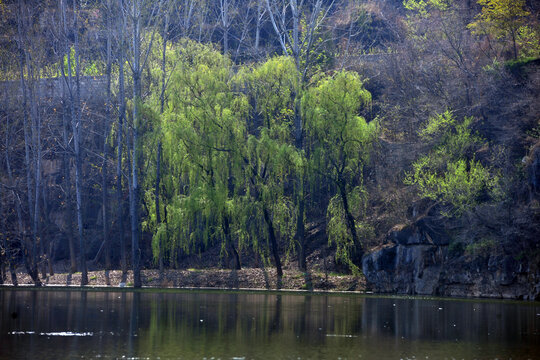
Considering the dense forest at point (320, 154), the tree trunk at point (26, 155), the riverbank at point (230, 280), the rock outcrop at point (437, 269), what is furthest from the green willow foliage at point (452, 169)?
the tree trunk at point (26, 155)

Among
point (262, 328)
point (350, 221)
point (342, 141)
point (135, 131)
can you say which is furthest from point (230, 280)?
point (262, 328)

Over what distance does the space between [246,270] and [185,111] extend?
29.7 ft

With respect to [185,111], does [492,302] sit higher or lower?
lower

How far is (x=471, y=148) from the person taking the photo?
115 feet

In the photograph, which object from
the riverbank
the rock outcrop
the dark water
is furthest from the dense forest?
the dark water

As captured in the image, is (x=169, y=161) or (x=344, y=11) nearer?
(x=169, y=161)

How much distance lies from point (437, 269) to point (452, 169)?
16.1ft

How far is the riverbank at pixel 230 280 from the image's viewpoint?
34531mm

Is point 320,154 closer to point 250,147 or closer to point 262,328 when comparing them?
point 250,147

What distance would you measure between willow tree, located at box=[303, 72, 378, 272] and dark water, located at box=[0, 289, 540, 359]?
7.54 metres

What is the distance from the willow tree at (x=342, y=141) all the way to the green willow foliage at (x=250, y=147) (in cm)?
5

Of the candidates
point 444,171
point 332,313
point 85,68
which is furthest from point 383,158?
point 85,68

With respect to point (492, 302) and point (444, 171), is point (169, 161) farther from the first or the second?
point (492, 302)

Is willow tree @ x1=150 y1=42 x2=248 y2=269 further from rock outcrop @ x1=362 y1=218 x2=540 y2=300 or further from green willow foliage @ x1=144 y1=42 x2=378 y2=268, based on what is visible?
rock outcrop @ x1=362 y1=218 x2=540 y2=300
